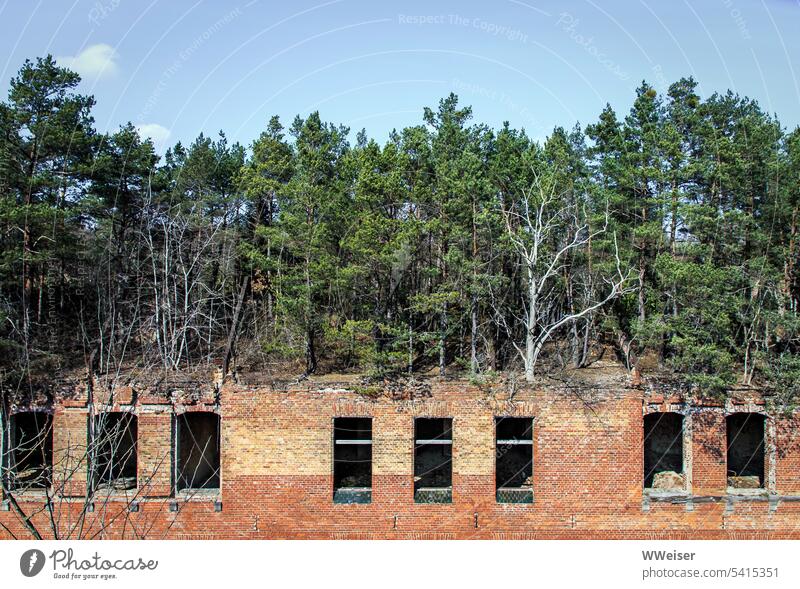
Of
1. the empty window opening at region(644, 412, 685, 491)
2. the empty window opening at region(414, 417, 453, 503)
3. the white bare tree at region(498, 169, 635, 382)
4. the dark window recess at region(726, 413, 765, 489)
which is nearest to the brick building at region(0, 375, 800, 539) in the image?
the empty window opening at region(414, 417, 453, 503)

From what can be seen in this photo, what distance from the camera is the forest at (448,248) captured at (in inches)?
655

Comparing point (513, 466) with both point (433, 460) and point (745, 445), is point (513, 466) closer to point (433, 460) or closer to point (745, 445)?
point (433, 460)

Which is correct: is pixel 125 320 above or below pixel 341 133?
below

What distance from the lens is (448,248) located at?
61.8 feet

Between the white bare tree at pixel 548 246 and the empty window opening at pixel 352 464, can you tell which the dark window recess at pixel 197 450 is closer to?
the empty window opening at pixel 352 464

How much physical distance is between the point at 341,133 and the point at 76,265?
10468 mm

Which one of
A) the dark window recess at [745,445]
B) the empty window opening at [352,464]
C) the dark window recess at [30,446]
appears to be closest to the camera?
the empty window opening at [352,464]

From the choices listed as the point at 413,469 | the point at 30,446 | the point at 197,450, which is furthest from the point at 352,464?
the point at 30,446

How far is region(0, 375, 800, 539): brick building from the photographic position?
15.3 m

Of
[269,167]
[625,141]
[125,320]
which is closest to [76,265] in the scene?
[125,320]

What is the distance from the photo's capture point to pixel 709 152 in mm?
18297

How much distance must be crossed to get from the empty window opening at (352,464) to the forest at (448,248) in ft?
6.91

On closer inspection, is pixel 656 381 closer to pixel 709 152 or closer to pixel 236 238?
pixel 709 152

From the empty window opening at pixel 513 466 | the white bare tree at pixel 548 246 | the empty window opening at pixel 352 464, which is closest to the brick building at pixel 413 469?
the empty window opening at pixel 352 464
